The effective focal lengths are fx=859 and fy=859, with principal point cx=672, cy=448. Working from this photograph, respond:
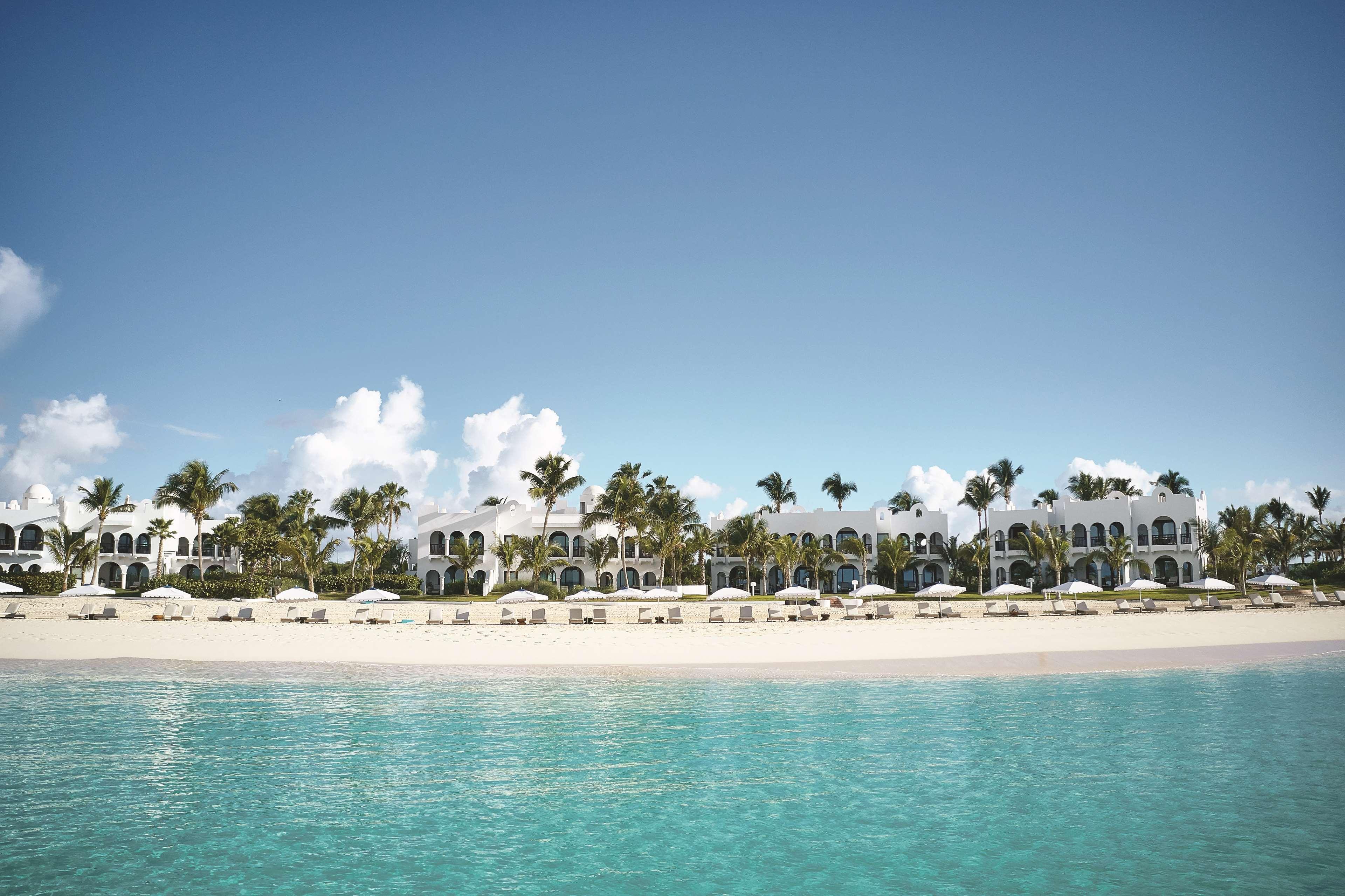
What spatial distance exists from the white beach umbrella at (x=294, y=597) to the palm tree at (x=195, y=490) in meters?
19.7

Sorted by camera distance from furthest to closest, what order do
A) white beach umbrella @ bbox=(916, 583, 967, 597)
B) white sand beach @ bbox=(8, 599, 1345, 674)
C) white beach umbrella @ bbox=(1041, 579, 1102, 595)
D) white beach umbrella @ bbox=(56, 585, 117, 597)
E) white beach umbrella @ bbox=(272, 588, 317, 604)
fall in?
white beach umbrella @ bbox=(1041, 579, 1102, 595) < white beach umbrella @ bbox=(916, 583, 967, 597) < white beach umbrella @ bbox=(56, 585, 117, 597) < white beach umbrella @ bbox=(272, 588, 317, 604) < white sand beach @ bbox=(8, 599, 1345, 674)

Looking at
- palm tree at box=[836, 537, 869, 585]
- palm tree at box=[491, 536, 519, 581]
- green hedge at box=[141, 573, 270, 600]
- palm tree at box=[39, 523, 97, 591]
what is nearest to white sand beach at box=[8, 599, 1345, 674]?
green hedge at box=[141, 573, 270, 600]

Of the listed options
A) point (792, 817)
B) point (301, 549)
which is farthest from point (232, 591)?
point (792, 817)

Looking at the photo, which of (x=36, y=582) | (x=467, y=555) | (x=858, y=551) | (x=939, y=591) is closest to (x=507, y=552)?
(x=467, y=555)

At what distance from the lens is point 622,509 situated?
53.8 m

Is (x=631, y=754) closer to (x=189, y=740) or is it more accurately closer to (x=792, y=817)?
(x=792, y=817)

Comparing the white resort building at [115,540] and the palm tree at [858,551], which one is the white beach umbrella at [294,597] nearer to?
the white resort building at [115,540]

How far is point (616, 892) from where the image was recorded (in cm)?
766

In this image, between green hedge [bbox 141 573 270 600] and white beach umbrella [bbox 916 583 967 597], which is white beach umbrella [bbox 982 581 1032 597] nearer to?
white beach umbrella [bbox 916 583 967 597]

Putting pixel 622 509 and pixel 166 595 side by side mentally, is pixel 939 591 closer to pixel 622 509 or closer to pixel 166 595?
pixel 622 509

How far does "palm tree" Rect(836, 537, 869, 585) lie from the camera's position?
194 ft

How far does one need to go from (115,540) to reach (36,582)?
1327 cm

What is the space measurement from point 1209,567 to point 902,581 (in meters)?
19.6

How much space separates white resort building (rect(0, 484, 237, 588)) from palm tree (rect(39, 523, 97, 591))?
1.90 meters
